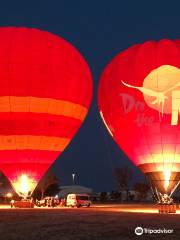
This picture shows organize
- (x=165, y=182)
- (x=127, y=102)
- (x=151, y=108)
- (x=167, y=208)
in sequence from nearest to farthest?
(x=167, y=208)
(x=165, y=182)
(x=151, y=108)
(x=127, y=102)

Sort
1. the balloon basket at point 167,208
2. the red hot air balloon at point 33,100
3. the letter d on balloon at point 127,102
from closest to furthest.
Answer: the balloon basket at point 167,208, the red hot air balloon at point 33,100, the letter d on balloon at point 127,102

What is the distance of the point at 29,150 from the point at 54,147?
6.34ft

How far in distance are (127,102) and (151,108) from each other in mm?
1799

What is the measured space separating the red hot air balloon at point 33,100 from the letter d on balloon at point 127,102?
3.17 metres

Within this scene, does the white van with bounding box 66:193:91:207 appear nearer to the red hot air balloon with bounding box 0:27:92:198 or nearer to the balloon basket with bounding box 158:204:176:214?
the red hot air balloon with bounding box 0:27:92:198

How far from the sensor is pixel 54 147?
34.1 meters

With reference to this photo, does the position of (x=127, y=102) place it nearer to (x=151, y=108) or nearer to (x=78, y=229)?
(x=151, y=108)

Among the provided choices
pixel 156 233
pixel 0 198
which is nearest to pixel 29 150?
pixel 156 233

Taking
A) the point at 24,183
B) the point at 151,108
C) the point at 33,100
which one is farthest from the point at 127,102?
the point at 24,183

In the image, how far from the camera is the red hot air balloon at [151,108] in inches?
1242

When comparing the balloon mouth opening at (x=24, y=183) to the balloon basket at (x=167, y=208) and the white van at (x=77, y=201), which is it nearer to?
the white van at (x=77, y=201)

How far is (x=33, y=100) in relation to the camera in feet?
106

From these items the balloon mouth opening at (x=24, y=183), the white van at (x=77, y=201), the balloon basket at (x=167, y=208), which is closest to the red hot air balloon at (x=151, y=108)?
the balloon basket at (x=167, y=208)

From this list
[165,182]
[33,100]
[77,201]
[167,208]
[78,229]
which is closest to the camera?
[78,229]
